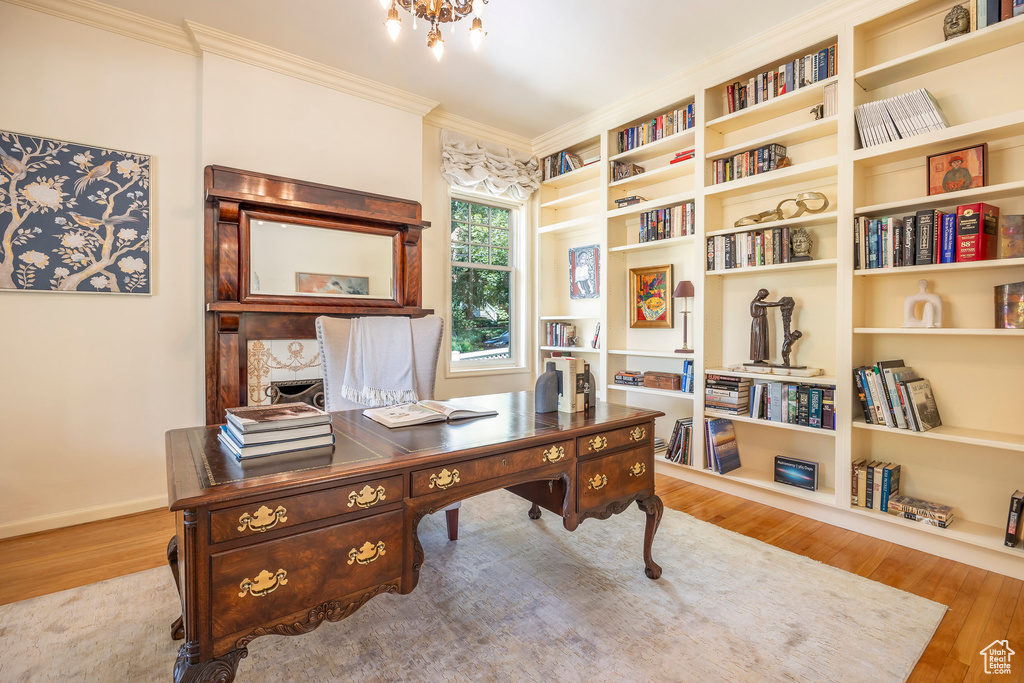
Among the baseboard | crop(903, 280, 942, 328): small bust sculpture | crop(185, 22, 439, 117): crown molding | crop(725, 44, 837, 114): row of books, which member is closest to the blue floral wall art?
crop(185, 22, 439, 117): crown molding

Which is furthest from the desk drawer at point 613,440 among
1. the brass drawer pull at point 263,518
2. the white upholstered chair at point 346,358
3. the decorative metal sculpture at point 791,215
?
the decorative metal sculpture at point 791,215

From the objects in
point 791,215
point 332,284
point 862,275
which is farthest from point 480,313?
point 862,275

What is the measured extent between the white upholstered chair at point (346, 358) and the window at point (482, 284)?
61.7 inches

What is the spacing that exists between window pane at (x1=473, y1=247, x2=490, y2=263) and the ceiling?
1.27 m

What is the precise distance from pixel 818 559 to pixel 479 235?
3.51m

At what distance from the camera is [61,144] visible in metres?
2.57

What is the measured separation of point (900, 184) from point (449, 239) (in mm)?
3145

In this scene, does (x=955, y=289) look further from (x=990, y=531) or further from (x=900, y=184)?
(x=990, y=531)

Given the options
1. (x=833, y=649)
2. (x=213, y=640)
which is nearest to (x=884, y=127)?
(x=833, y=649)

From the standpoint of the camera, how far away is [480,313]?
14.5 ft

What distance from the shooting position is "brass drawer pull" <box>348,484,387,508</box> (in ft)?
4.03

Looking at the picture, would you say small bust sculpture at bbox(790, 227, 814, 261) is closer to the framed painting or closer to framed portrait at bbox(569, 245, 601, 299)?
framed portrait at bbox(569, 245, 601, 299)

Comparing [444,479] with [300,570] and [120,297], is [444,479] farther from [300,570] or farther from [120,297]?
[120,297]

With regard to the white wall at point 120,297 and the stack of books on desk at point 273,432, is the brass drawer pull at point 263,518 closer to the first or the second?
the stack of books on desk at point 273,432
